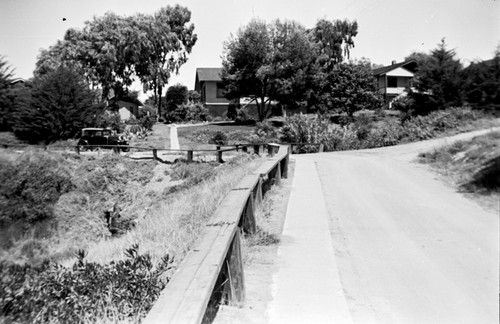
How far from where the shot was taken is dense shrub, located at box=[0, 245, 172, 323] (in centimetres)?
390

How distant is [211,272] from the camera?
10.8 ft

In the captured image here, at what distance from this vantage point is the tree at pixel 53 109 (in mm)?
34906

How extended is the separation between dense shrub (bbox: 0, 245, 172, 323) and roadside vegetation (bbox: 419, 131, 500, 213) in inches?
211

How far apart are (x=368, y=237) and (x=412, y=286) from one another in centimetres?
190

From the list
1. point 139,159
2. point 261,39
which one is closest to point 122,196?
point 139,159

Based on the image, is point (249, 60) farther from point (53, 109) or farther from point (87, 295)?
point (87, 295)

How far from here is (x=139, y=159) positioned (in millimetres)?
26469

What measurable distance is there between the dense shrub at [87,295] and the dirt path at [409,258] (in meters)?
0.89

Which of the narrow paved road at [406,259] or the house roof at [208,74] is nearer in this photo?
the narrow paved road at [406,259]

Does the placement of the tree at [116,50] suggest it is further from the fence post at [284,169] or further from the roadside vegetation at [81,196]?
the fence post at [284,169]

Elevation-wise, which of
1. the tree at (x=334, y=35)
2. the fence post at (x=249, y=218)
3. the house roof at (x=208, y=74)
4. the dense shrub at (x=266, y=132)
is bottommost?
the fence post at (x=249, y=218)

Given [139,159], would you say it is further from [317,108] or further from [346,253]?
[317,108]

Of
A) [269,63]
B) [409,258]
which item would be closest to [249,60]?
[269,63]

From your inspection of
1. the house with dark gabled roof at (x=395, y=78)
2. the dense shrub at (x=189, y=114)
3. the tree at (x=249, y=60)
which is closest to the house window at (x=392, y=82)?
the house with dark gabled roof at (x=395, y=78)
